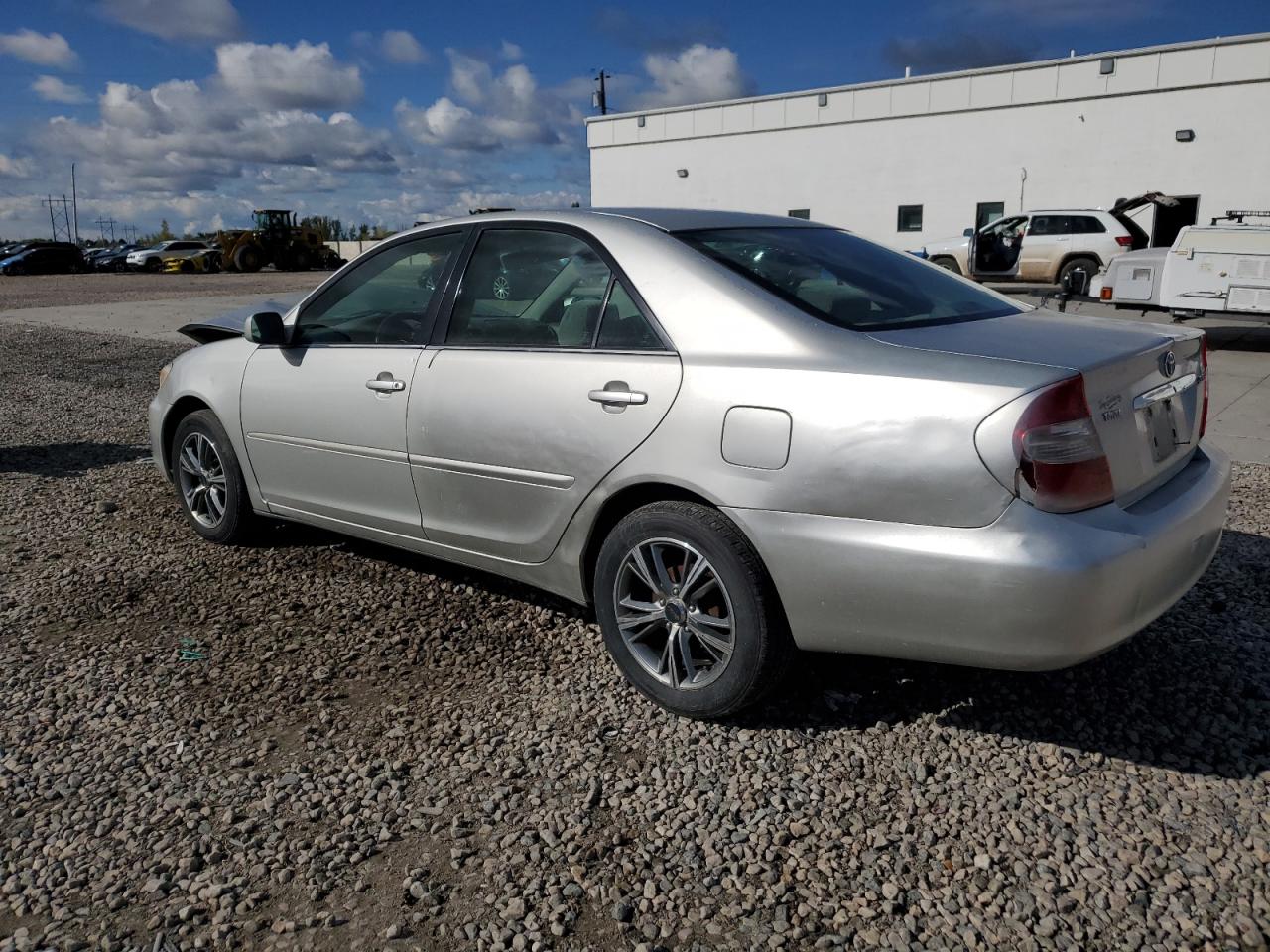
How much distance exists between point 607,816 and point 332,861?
2.34 feet

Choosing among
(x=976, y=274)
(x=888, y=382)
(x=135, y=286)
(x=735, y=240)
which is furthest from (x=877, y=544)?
(x=135, y=286)

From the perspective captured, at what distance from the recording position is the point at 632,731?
10.7ft

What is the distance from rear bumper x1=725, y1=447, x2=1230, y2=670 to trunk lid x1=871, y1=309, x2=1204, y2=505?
121mm

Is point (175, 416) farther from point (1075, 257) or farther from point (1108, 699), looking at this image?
point (1075, 257)

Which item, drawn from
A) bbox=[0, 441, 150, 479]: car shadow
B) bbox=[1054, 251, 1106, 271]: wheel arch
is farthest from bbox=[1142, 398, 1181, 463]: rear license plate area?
bbox=[1054, 251, 1106, 271]: wheel arch

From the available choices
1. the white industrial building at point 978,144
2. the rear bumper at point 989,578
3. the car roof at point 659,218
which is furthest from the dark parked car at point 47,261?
the rear bumper at point 989,578

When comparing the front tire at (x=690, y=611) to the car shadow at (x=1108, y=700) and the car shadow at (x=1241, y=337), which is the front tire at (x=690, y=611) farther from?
the car shadow at (x=1241, y=337)

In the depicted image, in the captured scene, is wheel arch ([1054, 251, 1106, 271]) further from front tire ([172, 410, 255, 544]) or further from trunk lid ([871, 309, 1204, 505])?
front tire ([172, 410, 255, 544])

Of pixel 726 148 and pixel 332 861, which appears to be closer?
pixel 332 861

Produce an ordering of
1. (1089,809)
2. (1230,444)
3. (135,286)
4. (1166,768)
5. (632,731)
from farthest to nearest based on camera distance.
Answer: (135,286)
(1230,444)
(632,731)
(1166,768)
(1089,809)

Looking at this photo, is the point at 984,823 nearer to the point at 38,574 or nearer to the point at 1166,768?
the point at 1166,768

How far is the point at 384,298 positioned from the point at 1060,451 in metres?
2.80

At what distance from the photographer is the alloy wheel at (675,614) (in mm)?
3143

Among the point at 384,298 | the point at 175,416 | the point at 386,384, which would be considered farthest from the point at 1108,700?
the point at 175,416
